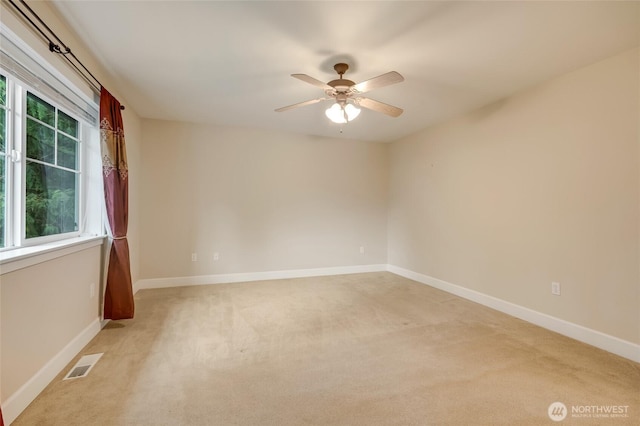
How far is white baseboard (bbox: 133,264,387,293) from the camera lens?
4.00m

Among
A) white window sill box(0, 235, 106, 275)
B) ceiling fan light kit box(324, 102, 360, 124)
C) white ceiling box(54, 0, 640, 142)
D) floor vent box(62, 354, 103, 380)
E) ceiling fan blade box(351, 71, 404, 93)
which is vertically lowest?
floor vent box(62, 354, 103, 380)

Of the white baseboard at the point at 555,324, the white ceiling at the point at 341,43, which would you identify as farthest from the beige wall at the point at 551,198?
the white ceiling at the point at 341,43

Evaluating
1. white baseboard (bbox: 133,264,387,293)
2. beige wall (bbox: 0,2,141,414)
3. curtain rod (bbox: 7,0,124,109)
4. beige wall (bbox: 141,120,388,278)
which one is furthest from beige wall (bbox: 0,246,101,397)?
beige wall (bbox: 141,120,388,278)

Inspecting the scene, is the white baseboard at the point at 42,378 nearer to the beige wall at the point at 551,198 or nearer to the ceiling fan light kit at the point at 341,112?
the ceiling fan light kit at the point at 341,112

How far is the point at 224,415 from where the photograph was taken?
5.03 feet

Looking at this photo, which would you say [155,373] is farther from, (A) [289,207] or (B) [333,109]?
(A) [289,207]

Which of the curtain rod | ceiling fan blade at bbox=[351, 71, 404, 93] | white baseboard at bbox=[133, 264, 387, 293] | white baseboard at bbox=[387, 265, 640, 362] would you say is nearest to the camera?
the curtain rod

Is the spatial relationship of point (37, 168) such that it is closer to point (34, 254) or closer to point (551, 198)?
point (34, 254)

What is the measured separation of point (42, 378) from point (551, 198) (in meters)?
4.20

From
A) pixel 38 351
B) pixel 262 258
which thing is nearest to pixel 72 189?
pixel 38 351

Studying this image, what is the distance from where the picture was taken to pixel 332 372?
6.40 feet

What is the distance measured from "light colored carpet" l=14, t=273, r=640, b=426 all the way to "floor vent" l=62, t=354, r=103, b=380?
54 mm

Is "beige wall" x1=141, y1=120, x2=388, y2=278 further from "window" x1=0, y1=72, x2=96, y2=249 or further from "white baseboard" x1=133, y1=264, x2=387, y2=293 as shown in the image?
"window" x1=0, y1=72, x2=96, y2=249

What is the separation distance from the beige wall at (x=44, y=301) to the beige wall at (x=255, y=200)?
1.55 metres
